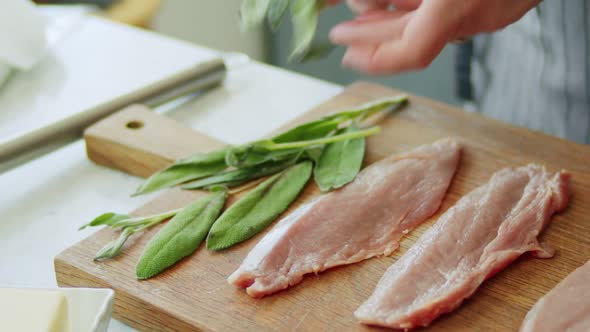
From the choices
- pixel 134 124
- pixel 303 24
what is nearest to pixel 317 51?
pixel 303 24

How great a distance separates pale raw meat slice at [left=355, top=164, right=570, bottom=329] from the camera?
1118 millimetres

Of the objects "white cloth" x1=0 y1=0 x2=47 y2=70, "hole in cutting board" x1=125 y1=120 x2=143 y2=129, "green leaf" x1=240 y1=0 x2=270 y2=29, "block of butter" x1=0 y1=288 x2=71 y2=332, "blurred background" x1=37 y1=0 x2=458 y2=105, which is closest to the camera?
"block of butter" x1=0 y1=288 x2=71 y2=332

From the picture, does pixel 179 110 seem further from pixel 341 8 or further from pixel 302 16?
pixel 341 8

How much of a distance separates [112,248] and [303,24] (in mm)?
482

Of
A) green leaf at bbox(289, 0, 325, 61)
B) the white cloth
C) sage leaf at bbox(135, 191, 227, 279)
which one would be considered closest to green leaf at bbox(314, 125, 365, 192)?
sage leaf at bbox(135, 191, 227, 279)

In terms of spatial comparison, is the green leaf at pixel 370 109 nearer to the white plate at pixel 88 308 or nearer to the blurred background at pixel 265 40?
the white plate at pixel 88 308

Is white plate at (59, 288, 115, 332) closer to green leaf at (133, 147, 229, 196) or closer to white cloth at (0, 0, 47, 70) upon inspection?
green leaf at (133, 147, 229, 196)

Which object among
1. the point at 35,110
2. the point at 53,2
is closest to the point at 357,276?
the point at 35,110

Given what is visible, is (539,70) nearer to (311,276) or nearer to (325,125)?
(325,125)

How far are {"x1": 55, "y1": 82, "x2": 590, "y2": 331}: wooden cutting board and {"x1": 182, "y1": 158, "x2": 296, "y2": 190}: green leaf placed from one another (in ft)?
0.13

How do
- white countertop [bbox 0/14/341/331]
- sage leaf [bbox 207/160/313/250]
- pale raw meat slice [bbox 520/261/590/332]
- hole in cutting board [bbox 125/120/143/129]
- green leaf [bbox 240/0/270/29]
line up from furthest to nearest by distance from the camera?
hole in cutting board [bbox 125/120/143/129]
white countertop [bbox 0/14/341/331]
sage leaf [bbox 207/160/313/250]
green leaf [bbox 240/0/270/29]
pale raw meat slice [bbox 520/261/590/332]

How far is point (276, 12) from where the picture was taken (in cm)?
116

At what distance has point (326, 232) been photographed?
128cm

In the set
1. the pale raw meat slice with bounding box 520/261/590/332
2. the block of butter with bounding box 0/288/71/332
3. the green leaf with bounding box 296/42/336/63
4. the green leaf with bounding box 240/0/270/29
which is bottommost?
the pale raw meat slice with bounding box 520/261/590/332
